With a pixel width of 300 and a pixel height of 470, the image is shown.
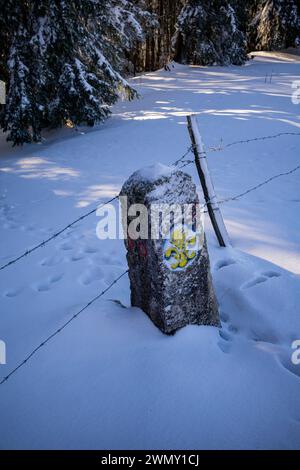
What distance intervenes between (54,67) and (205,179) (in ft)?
29.7

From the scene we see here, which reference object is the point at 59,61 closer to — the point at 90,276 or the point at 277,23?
the point at 90,276

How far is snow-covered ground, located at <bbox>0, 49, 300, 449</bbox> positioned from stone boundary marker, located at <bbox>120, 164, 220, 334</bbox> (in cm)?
18

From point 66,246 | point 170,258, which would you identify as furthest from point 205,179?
point 66,246

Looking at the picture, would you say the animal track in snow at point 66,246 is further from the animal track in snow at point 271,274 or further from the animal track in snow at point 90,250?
the animal track in snow at point 271,274

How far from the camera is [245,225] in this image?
5.04 metres

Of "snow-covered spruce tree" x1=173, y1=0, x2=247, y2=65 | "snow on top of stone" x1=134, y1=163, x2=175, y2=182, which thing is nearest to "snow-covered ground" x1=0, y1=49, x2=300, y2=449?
"snow on top of stone" x1=134, y1=163, x2=175, y2=182

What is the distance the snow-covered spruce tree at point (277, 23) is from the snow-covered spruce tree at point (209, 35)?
3.57 metres

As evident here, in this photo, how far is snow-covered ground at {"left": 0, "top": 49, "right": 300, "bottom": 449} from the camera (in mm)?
2078

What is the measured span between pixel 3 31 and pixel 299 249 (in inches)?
432

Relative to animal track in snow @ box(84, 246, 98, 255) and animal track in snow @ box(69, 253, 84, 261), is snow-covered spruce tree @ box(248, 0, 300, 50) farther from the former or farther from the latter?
animal track in snow @ box(69, 253, 84, 261)

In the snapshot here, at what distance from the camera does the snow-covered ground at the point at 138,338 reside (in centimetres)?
208

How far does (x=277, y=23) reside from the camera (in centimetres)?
2212

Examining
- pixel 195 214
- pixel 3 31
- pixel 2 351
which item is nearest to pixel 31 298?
pixel 2 351

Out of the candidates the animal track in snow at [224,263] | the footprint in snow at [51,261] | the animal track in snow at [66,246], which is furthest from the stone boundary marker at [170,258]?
the animal track in snow at [66,246]
